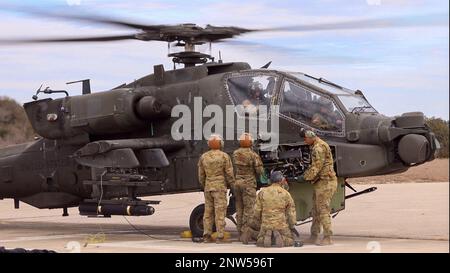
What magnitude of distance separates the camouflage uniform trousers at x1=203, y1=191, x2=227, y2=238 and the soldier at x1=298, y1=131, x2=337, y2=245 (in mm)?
1257

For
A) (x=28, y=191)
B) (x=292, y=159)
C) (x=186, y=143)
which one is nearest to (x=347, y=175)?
(x=292, y=159)

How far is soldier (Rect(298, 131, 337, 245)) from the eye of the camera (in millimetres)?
11375

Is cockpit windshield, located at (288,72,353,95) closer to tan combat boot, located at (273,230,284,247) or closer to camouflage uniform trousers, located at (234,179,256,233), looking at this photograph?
camouflage uniform trousers, located at (234,179,256,233)

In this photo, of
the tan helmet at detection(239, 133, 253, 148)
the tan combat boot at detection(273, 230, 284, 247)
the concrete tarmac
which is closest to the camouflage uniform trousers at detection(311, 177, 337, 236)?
the concrete tarmac

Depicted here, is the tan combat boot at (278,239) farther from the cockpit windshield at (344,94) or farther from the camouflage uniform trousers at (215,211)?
the cockpit windshield at (344,94)

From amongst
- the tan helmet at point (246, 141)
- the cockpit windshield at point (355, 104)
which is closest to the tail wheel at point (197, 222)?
the tan helmet at point (246, 141)

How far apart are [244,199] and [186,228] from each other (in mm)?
3721

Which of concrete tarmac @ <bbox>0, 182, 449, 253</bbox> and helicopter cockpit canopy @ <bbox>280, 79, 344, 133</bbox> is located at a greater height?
helicopter cockpit canopy @ <bbox>280, 79, 344, 133</bbox>

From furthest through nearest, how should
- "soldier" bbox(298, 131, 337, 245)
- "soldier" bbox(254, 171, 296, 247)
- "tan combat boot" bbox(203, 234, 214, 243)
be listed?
1. "tan combat boot" bbox(203, 234, 214, 243)
2. "soldier" bbox(298, 131, 337, 245)
3. "soldier" bbox(254, 171, 296, 247)

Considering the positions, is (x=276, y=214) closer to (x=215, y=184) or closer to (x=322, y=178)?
(x=322, y=178)

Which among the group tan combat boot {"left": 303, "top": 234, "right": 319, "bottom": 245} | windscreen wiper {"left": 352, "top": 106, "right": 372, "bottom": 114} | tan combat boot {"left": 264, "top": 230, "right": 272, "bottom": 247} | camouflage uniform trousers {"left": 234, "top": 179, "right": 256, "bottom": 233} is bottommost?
tan combat boot {"left": 303, "top": 234, "right": 319, "bottom": 245}

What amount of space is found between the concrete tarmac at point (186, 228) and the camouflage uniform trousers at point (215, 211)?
307 mm

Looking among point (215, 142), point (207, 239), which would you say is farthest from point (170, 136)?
point (207, 239)

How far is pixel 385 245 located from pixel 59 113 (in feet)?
18.9
